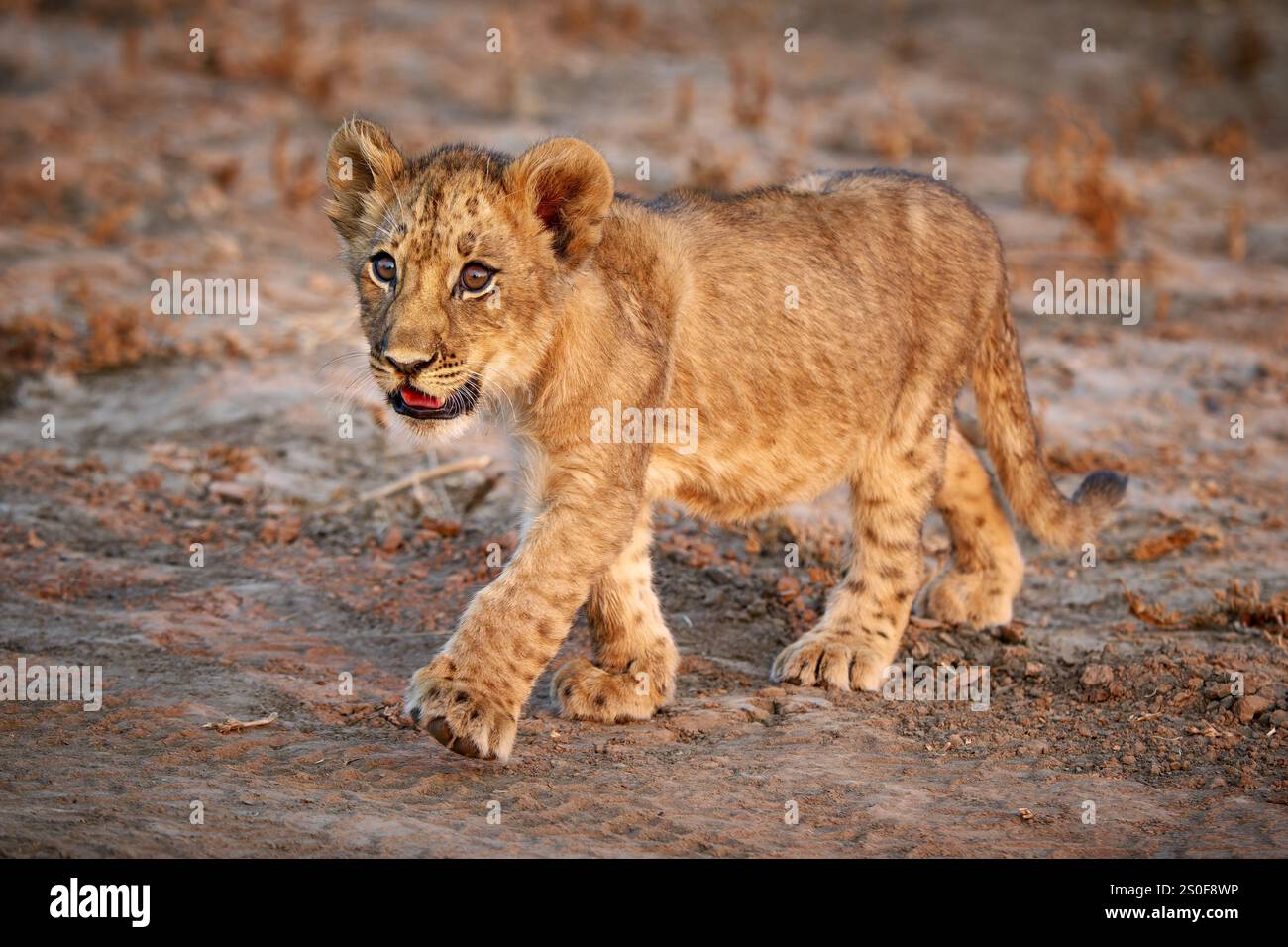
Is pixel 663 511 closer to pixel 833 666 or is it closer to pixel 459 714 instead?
pixel 833 666

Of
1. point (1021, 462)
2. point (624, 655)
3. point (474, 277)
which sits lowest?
point (624, 655)

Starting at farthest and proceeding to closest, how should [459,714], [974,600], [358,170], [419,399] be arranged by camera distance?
[974,600]
[358,170]
[419,399]
[459,714]

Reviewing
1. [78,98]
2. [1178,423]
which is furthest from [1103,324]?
[78,98]

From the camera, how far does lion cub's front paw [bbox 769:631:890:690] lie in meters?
6.07

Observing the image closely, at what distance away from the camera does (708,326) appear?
18.8ft

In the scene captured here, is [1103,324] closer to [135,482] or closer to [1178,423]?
[1178,423]

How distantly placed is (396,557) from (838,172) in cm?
269

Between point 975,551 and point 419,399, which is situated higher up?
point 419,399

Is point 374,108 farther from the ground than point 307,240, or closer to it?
farther from the ground

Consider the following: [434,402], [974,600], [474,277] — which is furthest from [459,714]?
[974,600]

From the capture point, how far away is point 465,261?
4977mm

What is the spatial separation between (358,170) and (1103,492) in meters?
3.48

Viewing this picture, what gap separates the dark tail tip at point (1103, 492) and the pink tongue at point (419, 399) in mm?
3175

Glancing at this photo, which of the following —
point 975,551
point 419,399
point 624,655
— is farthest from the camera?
point 975,551
